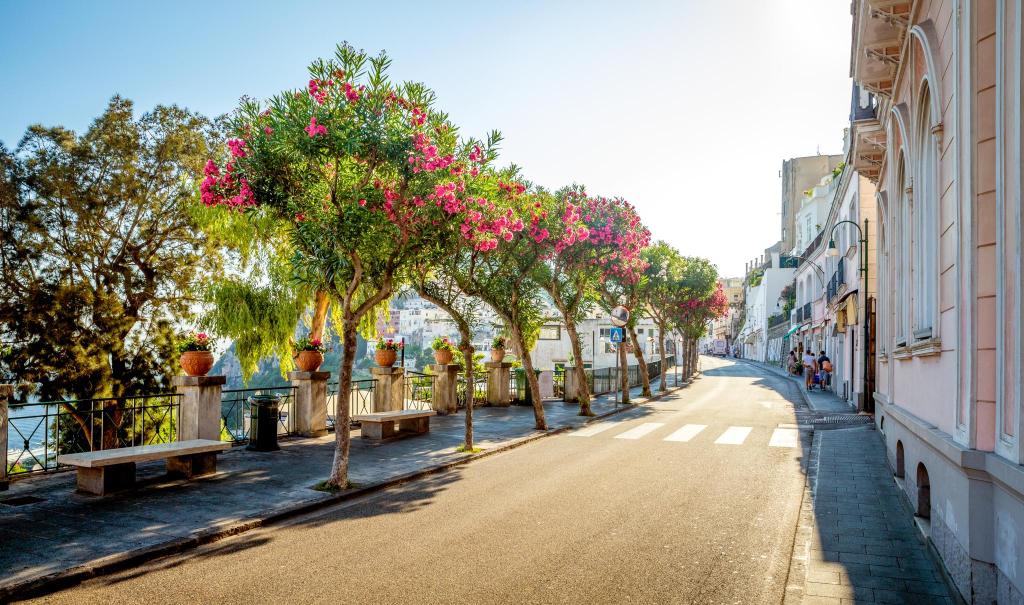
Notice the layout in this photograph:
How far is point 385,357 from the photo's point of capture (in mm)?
16891

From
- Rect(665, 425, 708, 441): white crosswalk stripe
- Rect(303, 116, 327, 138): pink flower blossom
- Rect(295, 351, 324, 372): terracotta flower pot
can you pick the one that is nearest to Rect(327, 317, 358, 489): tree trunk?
Rect(303, 116, 327, 138): pink flower blossom

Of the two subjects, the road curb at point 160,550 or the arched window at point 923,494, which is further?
the arched window at point 923,494

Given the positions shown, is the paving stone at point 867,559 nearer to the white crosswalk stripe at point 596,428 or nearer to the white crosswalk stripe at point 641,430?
the white crosswalk stripe at point 641,430

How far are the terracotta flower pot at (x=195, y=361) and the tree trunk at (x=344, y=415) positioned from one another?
3.10 metres

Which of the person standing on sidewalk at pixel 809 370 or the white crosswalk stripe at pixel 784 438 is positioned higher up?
the person standing on sidewalk at pixel 809 370

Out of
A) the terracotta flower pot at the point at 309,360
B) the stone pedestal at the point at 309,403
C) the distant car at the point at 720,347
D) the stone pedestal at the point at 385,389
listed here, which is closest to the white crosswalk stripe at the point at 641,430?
the stone pedestal at the point at 385,389

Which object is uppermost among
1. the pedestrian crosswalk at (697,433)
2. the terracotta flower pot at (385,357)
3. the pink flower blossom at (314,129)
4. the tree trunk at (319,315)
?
the pink flower blossom at (314,129)

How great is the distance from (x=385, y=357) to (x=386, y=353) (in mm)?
106

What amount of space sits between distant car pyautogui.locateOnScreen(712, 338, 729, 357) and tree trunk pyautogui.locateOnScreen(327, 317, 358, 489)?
124 meters

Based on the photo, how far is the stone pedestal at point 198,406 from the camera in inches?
444

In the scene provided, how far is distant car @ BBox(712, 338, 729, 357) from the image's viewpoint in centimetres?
12850

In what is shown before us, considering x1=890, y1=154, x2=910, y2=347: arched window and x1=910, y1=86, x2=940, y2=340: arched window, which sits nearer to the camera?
x1=910, y1=86, x2=940, y2=340: arched window

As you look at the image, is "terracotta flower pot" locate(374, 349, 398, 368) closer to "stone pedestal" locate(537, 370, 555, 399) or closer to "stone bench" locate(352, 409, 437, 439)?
"stone bench" locate(352, 409, 437, 439)

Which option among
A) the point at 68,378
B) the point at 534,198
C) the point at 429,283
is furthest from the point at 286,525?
the point at 68,378
